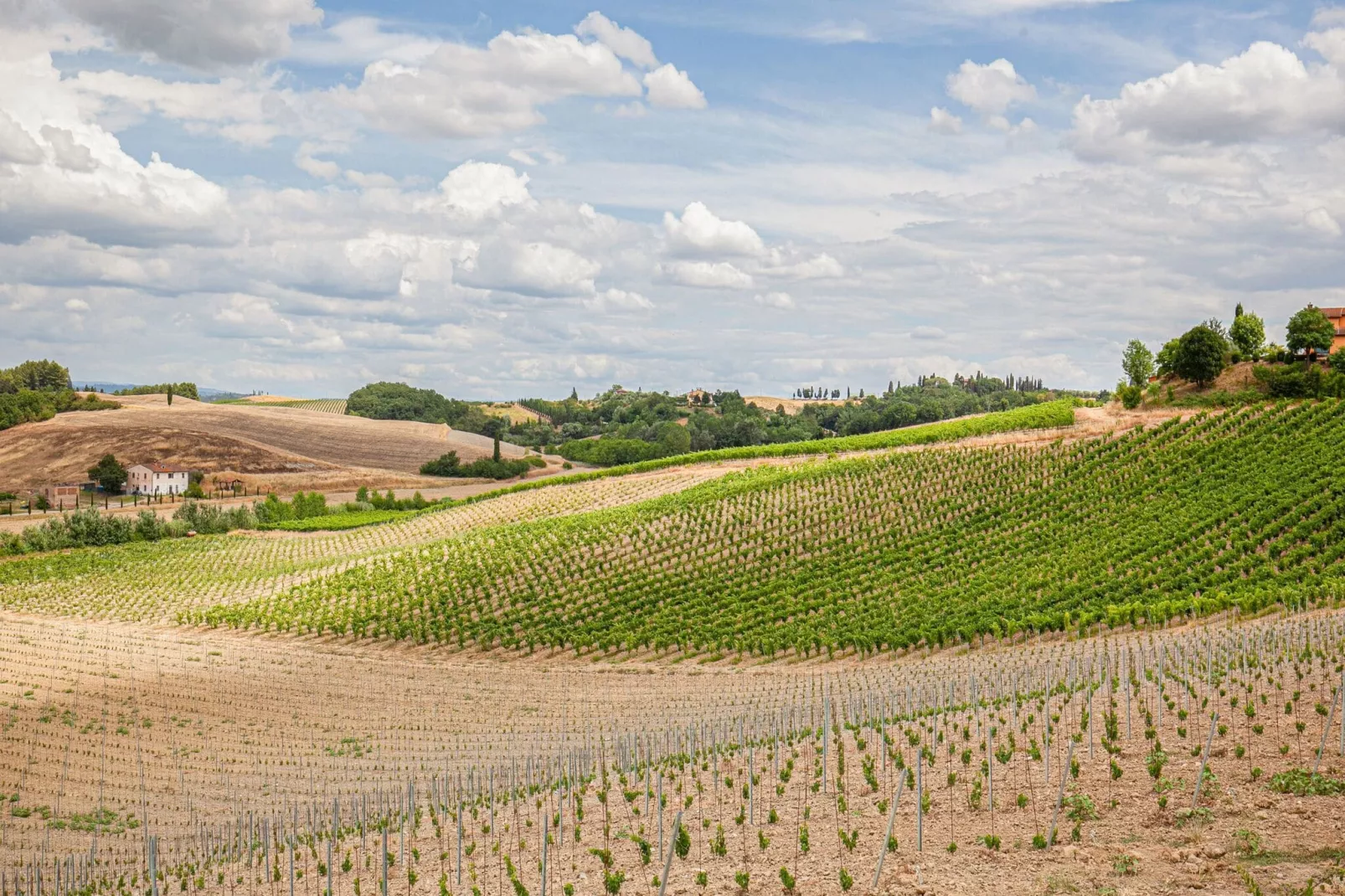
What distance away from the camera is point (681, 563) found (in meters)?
53.7

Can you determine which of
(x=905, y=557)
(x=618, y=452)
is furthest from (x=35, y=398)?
(x=905, y=557)

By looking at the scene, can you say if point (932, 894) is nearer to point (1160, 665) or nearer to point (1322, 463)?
point (1160, 665)

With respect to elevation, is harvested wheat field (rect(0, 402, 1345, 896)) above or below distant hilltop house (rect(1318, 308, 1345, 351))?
below

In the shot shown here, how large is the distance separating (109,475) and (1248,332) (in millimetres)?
110267

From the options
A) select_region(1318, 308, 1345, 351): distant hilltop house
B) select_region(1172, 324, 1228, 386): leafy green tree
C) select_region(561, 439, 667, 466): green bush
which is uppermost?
select_region(1318, 308, 1345, 351): distant hilltop house

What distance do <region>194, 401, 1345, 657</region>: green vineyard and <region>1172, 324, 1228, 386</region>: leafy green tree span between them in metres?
6.71

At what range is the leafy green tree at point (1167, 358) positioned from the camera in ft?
242

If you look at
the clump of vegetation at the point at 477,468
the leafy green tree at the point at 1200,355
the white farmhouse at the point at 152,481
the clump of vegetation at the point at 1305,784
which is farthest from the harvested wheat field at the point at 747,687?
the clump of vegetation at the point at 477,468

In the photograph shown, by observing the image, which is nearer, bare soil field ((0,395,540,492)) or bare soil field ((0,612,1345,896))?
bare soil field ((0,612,1345,896))

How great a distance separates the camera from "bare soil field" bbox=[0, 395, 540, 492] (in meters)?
119

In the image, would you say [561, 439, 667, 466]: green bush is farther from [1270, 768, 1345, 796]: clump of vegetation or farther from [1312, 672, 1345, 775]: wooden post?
[1270, 768, 1345, 796]: clump of vegetation

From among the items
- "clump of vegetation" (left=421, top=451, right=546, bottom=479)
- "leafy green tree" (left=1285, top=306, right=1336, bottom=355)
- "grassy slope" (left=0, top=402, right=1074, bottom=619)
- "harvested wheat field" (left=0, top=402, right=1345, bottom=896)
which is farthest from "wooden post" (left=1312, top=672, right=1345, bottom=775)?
"clump of vegetation" (left=421, top=451, right=546, bottom=479)

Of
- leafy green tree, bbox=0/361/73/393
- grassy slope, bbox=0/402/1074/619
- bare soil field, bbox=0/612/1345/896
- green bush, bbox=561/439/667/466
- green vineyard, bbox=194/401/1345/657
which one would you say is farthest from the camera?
leafy green tree, bbox=0/361/73/393

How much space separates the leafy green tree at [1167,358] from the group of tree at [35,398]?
132m
